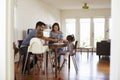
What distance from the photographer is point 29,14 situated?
7.44 metres

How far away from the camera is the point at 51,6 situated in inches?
406

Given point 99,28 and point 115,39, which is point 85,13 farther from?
point 115,39

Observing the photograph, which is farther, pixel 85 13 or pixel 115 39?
pixel 85 13

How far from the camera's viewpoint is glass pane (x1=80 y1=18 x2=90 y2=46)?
38.3 feet

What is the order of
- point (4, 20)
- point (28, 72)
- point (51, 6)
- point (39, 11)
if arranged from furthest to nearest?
1. point (51, 6)
2. point (39, 11)
3. point (28, 72)
4. point (4, 20)

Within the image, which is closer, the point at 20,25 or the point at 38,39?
the point at 38,39

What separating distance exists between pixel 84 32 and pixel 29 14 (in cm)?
510

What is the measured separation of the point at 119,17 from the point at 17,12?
4.61 metres

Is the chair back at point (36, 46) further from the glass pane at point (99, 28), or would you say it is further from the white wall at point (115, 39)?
the glass pane at point (99, 28)

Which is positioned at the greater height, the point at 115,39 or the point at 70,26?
the point at 70,26

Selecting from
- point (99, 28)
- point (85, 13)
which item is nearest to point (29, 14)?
point (85, 13)

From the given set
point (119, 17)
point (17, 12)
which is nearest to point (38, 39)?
point (119, 17)

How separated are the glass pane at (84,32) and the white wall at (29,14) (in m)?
2.38

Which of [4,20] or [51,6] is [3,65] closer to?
[4,20]
